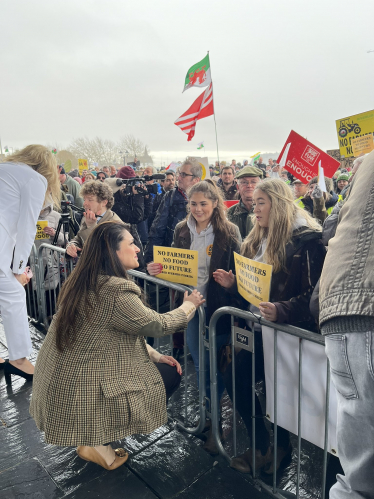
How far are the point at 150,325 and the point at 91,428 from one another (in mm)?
715

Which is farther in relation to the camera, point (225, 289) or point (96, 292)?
point (225, 289)

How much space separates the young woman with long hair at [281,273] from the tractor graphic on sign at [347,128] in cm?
530

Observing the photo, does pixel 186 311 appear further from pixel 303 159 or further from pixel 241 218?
pixel 303 159

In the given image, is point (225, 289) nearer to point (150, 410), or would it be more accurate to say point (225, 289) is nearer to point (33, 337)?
point (150, 410)

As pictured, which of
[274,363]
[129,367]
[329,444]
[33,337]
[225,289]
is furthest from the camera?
[33,337]

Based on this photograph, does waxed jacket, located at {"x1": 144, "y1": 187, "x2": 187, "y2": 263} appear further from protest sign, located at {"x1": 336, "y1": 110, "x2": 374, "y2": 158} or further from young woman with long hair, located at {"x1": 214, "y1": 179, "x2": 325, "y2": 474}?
protest sign, located at {"x1": 336, "y1": 110, "x2": 374, "y2": 158}

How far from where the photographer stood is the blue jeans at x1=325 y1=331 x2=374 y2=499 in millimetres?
1242

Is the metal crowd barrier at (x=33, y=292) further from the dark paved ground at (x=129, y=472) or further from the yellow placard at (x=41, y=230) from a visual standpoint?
the dark paved ground at (x=129, y=472)

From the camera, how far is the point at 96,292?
2322 millimetres

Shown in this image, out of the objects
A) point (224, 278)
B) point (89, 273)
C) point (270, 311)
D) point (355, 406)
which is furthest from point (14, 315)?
point (355, 406)


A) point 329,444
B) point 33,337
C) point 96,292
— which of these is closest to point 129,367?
point 96,292

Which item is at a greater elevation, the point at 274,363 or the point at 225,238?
the point at 225,238

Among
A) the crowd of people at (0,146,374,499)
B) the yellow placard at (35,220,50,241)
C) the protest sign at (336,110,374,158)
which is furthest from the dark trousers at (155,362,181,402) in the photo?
the protest sign at (336,110,374,158)

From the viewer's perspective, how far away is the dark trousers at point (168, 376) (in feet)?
8.84
